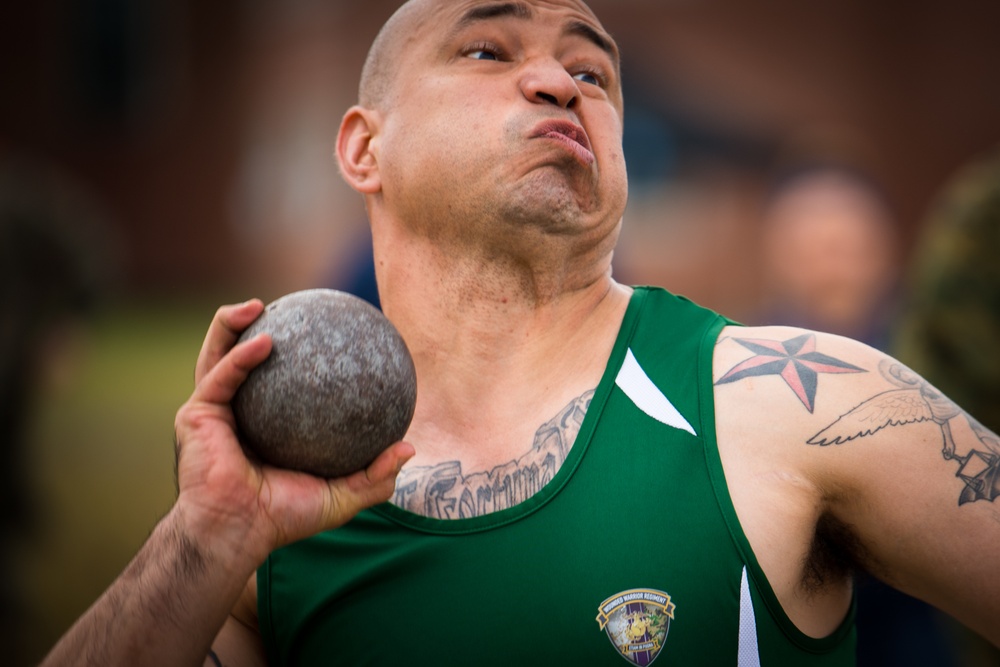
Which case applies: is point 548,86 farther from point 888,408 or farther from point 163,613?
point 163,613

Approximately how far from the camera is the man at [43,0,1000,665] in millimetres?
2576

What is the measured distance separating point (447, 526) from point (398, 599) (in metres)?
0.24

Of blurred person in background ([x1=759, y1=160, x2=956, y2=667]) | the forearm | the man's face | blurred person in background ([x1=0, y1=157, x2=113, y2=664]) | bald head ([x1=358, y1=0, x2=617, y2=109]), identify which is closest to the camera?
the forearm

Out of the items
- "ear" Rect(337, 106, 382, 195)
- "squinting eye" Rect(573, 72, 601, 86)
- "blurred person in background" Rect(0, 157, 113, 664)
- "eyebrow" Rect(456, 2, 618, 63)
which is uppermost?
"eyebrow" Rect(456, 2, 618, 63)

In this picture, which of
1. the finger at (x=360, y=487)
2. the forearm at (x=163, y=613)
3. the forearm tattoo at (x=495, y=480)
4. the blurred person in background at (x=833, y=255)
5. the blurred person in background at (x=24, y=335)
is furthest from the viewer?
the blurred person in background at (x=24, y=335)

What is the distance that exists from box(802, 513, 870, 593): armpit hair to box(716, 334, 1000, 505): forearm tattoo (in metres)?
0.26

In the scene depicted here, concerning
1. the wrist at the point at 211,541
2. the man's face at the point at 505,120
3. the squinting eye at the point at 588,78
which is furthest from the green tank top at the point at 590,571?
the squinting eye at the point at 588,78

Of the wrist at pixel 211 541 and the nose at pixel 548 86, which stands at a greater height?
the nose at pixel 548 86

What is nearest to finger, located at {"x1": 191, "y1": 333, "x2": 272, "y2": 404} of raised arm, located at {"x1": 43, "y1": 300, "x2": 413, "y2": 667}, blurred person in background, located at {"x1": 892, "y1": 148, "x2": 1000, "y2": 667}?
raised arm, located at {"x1": 43, "y1": 300, "x2": 413, "y2": 667}

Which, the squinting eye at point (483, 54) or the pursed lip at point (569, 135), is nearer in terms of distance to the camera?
the pursed lip at point (569, 135)

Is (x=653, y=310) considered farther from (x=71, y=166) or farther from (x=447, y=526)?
(x=71, y=166)

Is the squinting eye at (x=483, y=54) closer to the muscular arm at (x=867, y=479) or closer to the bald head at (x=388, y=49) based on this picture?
the bald head at (x=388, y=49)

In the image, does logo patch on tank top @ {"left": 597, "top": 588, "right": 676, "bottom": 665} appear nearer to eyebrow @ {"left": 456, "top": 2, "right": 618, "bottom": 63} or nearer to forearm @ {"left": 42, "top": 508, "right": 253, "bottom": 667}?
forearm @ {"left": 42, "top": 508, "right": 253, "bottom": 667}

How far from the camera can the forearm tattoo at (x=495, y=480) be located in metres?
2.85
